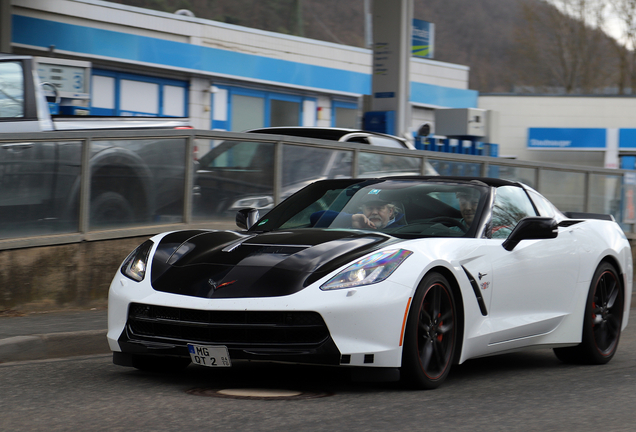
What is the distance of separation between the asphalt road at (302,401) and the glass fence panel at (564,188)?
31.7 ft

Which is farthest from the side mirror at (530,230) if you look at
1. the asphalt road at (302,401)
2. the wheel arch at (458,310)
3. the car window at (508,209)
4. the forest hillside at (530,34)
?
the forest hillside at (530,34)

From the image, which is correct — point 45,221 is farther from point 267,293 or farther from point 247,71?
point 247,71

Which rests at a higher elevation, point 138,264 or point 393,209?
point 393,209

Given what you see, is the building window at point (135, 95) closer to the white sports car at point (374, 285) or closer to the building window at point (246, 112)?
the building window at point (246, 112)

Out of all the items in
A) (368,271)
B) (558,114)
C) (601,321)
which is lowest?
(601,321)

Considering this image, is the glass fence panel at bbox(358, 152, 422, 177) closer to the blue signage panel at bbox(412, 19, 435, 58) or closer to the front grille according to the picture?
the front grille

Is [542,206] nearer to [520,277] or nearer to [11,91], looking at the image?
[520,277]

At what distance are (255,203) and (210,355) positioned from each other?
5.75 meters

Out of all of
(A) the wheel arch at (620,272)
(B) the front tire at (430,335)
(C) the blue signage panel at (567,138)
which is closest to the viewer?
(B) the front tire at (430,335)

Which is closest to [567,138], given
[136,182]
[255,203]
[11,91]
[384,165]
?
[384,165]

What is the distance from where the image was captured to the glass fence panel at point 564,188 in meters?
15.9

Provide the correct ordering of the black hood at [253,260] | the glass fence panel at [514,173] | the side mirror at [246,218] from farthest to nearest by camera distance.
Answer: the glass fence panel at [514,173] < the side mirror at [246,218] < the black hood at [253,260]

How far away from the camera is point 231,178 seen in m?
10.3

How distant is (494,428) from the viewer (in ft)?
14.4
